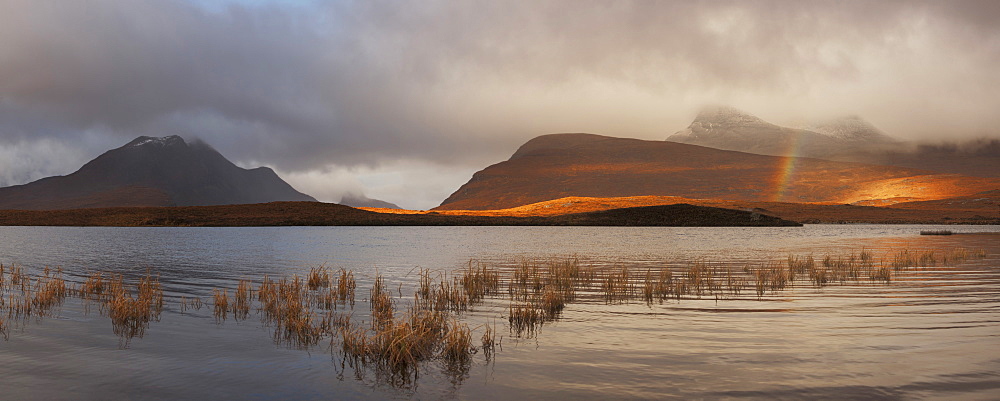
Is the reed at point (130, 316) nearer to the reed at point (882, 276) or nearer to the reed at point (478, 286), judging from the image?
the reed at point (478, 286)

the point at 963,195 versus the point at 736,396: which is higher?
the point at 963,195

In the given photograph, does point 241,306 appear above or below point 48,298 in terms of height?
below

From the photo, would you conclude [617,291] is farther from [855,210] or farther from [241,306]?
[855,210]

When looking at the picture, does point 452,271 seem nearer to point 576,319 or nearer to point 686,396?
point 576,319

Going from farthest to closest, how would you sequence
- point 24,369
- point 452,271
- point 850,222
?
point 850,222 → point 452,271 → point 24,369

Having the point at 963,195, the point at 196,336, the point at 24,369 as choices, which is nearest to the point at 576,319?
the point at 196,336

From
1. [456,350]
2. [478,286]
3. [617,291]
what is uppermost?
[478,286]

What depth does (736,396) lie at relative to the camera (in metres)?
7.89

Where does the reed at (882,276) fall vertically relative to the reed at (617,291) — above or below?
above

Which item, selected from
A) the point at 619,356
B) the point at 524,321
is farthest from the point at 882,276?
the point at 619,356

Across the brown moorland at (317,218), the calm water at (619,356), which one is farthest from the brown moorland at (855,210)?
the calm water at (619,356)

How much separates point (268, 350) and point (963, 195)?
210 metres

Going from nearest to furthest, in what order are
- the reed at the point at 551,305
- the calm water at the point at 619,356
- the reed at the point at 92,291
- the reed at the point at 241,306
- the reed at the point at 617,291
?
1. the calm water at the point at 619,356
2. the reed at the point at 551,305
3. the reed at the point at 241,306
4. the reed at the point at 617,291
5. the reed at the point at 92,291

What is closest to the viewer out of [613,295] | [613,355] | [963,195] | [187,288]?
[613,355]
